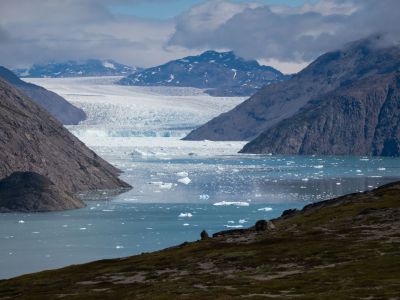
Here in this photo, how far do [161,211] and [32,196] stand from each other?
45.3 ft

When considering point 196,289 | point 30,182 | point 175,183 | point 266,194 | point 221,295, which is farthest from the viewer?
point 175,183

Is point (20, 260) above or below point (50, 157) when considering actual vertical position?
below

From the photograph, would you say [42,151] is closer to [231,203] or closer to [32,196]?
[32,196]

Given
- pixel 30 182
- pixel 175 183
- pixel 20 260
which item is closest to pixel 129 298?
pixel 20 260

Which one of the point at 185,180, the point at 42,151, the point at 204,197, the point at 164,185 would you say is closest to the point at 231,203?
the point at 204,197

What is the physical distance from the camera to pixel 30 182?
103m

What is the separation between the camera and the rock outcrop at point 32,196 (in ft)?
324

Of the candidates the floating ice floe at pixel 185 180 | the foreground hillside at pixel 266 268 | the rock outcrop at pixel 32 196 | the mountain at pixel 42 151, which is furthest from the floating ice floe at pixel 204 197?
the foreground hillside at pixel 266 268

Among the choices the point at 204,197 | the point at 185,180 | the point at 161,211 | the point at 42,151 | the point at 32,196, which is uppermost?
the point at 42,151

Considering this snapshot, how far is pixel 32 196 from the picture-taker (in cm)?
10031

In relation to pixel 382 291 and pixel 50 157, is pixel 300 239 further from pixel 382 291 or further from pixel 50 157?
pixel 50 157

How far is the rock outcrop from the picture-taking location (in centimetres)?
9862

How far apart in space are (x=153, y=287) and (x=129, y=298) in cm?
230

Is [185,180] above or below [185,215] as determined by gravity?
above
